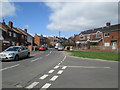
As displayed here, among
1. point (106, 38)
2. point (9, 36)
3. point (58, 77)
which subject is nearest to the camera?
point (58, 77)

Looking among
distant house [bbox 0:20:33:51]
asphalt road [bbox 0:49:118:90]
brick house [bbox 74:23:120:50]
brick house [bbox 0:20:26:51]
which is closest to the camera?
asphalt road [bbox 0:49:118:90]

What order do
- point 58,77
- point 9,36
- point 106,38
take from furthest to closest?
point 106,38, point 9,36, point 58,77

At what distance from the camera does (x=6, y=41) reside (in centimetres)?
3934

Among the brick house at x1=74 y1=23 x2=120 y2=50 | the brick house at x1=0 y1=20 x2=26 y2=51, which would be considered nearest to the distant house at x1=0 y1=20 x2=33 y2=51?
the brick house at x1=0 y1=20 x2=26 y2=51

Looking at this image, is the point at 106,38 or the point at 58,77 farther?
the point at 106,38

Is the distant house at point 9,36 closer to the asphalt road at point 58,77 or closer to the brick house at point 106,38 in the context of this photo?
the brick house at point 106,38

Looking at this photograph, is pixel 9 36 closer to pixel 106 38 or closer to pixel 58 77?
pixel 106 38

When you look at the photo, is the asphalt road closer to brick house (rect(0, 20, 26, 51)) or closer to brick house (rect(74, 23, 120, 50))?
brick house (rect(74, 23, 120, 50))

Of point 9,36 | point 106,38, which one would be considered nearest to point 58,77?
point 9,36

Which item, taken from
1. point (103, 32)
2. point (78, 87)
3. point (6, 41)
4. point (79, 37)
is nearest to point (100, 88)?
point (78, 87)

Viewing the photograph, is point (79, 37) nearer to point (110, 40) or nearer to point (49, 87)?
point (110, 40)

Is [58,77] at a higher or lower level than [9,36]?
lower

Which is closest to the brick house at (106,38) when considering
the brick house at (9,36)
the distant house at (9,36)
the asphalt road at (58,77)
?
the distant house at (9,36)

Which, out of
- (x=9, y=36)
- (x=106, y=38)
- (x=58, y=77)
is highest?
(x=9, y=36)
